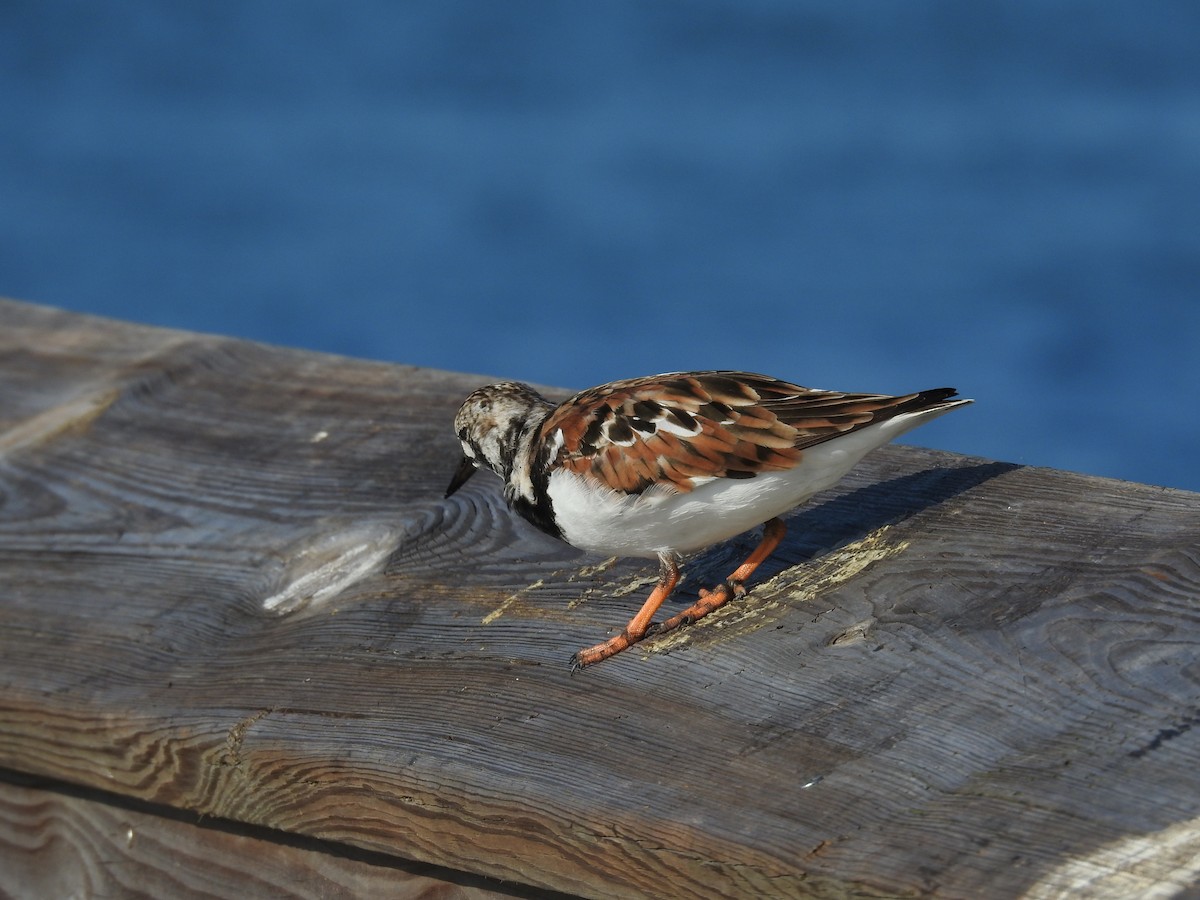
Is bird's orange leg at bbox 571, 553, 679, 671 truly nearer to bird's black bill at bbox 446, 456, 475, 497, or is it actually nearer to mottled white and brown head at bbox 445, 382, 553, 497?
mottled white and brown head at bbox 445, 382, 553, 497

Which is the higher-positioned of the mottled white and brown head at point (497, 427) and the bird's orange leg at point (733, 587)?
the mottled white and brown head at point (497, 427)

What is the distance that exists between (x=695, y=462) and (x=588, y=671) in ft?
1.53

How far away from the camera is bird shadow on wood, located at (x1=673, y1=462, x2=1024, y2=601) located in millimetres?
2422

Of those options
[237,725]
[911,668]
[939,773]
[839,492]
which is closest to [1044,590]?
[911,668]

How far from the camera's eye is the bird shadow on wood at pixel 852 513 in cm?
242

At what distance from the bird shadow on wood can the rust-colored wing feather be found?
16 centimetres

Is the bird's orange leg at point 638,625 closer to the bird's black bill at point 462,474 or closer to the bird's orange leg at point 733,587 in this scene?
the bird's orange leg at point 733,587

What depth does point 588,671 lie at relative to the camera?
215 centimetres

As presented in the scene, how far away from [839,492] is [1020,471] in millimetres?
327

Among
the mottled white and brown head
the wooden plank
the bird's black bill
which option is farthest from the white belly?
the wooden plank

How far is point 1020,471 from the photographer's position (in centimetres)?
246

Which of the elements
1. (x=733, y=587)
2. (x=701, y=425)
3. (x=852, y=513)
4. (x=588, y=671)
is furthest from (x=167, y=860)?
(x=852, y=513)

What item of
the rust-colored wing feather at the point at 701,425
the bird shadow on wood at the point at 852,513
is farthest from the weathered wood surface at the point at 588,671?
the rust-colored wing feather at the point at 701,425

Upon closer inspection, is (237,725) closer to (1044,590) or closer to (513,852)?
(513,852)
